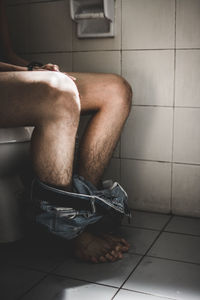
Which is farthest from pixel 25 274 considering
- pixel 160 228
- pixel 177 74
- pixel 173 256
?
pixel 177 74

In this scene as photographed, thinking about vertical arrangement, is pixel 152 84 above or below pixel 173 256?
above

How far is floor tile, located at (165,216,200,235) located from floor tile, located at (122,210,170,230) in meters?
0.04

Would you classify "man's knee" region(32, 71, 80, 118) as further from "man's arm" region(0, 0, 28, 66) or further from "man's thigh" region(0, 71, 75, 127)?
"man's arm" region(0, 0, 28, 66)

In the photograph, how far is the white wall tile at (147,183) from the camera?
1772 millimetres

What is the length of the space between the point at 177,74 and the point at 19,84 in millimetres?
813

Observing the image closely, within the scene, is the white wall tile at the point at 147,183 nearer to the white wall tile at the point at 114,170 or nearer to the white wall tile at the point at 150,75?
the white wall tile at the point at 114,170

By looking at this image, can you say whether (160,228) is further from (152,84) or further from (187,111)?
(152,84)

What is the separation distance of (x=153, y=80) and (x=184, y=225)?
68 centimetres

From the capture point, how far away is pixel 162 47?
5.51 ft

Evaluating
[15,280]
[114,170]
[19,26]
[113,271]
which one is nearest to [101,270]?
[113,271]

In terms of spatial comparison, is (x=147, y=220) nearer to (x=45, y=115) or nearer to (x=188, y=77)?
(x=188, y=77)

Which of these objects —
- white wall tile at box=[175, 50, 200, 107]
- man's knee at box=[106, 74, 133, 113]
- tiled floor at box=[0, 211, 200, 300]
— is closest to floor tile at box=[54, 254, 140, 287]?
tiled floor at box=[0, 211, 200, 300]

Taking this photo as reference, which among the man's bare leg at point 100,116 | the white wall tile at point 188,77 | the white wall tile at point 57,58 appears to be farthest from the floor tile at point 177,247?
the white wall tile at point 57,58

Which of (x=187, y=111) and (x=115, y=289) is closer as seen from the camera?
(x=115, y=289)
